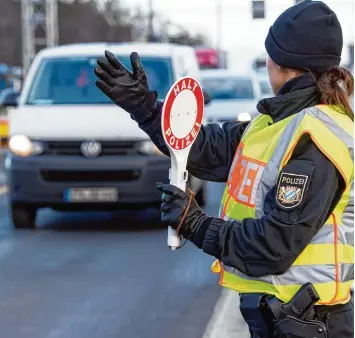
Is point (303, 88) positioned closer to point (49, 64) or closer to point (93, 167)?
point (93, 167)

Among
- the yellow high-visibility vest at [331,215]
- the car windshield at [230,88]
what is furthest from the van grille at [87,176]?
the car windshield at [230,88]

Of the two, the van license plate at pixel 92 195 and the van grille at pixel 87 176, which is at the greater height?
the van grille at pixel 87 176

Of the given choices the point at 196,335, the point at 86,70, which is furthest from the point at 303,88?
the point at 86,70

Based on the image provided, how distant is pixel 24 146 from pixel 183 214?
7.88m

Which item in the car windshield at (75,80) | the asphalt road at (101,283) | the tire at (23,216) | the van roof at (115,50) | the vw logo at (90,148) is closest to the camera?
the asphalt road at (101,283)

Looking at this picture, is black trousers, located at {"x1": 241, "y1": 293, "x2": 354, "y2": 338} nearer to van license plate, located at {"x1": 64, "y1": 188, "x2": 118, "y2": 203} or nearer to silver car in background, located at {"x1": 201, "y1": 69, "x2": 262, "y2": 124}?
van license plate, located at {"x1": 64, "y1": 188, "x2": 118, "y2": 203}

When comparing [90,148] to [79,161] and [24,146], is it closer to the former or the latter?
[79,161]

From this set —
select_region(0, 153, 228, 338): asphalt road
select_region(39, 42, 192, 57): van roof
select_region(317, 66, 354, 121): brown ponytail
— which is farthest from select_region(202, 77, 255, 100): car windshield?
select_region(317, 66, 354, 121): brown ponytail

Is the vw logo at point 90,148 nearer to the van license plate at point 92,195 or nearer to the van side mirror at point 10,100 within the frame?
the van license plate at point 92,195

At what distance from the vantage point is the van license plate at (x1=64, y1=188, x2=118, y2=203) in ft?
34.5

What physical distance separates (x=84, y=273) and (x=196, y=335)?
2.24m

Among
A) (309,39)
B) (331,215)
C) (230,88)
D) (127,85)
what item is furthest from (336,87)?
(230,88)

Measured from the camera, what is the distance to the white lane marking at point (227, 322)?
6.22 metres

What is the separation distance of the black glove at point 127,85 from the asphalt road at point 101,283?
330 centimetres
